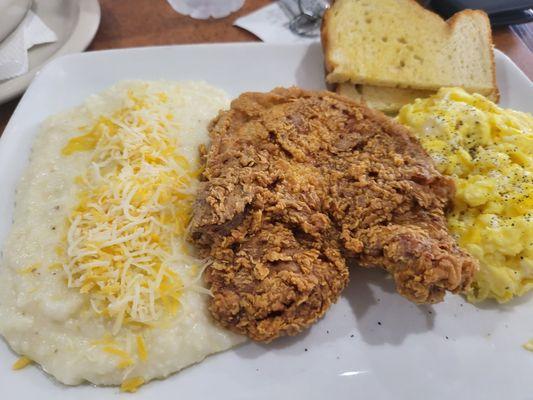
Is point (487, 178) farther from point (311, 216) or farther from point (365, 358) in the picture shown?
point (365, 358)

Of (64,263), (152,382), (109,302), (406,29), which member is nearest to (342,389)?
(152,382)

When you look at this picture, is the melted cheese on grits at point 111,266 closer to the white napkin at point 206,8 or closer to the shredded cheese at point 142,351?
the shredded cheese at point 142,351

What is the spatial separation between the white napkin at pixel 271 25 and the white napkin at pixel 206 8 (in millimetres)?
201

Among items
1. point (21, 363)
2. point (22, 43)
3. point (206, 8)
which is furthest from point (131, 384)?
point (206, 8)

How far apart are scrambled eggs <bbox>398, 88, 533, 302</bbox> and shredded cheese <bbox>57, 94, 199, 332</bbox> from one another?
143cm

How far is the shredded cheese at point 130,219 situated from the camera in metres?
2.12

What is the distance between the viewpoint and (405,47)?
3.43 metres

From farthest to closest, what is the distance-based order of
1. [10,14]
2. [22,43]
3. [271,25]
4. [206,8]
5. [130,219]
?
1. [206,8]
2. [271,25]
3. [22,43]
4. [10,14]
5. [130,219]

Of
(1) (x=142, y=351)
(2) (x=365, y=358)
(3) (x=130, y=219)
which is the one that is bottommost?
(2) (x=365, y=358)

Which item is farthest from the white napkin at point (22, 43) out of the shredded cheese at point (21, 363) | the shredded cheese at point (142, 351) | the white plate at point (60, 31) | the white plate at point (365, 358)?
the shredded cheese at point (142, 351)

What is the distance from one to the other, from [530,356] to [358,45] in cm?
232

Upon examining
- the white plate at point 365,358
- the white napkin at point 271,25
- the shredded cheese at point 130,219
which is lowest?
the white plate at point 365,358

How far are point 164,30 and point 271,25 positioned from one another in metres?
0.97

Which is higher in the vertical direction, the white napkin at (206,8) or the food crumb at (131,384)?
the white napkin at (206,8)
